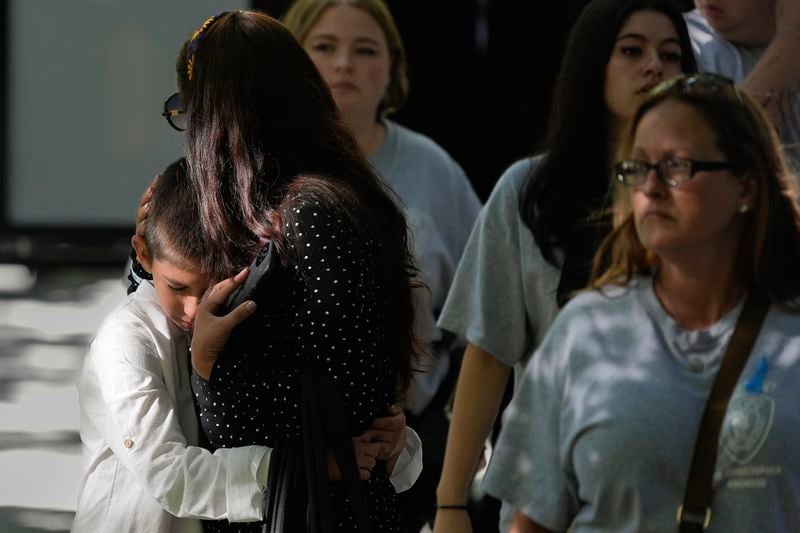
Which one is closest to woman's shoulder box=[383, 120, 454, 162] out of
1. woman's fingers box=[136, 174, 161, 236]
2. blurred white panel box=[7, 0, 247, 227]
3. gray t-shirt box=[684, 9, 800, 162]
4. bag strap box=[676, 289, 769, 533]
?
gray t-shirt box=[684, 9, 800, 162]

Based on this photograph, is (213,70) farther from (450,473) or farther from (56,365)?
(56,365)

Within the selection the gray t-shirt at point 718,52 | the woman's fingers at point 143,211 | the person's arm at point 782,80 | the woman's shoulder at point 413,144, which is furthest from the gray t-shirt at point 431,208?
the woman's fingers at point 143,211

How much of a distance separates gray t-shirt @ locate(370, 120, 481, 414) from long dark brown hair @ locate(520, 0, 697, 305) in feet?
3.79

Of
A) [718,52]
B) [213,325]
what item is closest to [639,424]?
[213,325]

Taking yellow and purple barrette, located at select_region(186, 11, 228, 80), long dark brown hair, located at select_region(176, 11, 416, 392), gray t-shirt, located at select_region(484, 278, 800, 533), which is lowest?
gray t-shirt, located at select_region(484, 278, 800, 533)

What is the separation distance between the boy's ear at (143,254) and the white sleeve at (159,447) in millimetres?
132

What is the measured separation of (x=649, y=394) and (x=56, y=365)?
21.8 feet

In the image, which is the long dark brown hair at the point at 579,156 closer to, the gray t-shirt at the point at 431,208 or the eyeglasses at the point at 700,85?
the eyeglasses at the point at 700,85

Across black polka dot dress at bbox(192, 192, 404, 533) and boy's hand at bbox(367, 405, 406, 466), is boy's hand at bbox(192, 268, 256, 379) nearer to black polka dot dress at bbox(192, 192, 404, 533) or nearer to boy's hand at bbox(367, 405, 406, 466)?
black polka dot dress at bbox(192, 192, 404, 533)

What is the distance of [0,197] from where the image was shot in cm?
1013

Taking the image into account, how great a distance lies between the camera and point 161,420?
3041 millimetres

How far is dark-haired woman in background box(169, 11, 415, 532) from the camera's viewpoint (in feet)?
9.74

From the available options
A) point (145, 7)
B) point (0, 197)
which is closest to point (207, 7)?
point (145, 7)

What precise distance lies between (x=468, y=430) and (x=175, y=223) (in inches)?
42.2
